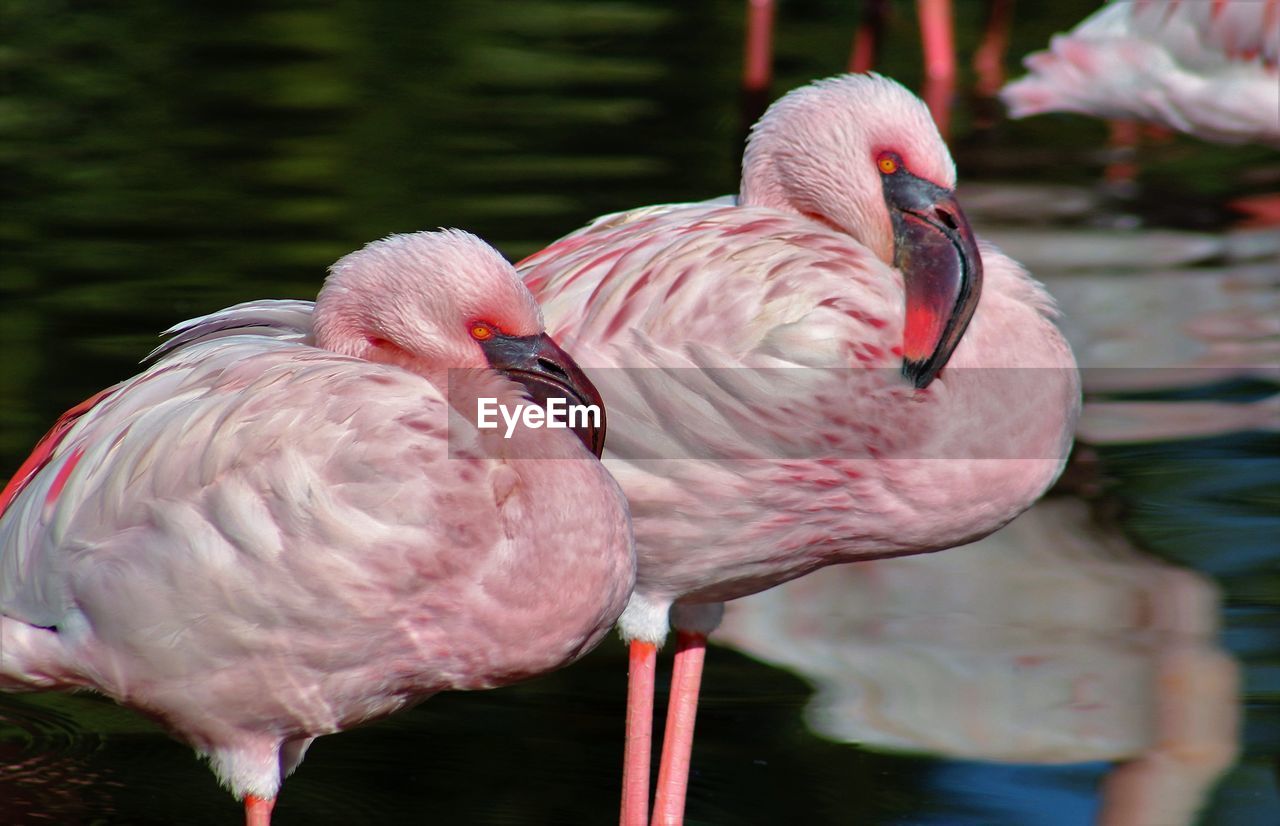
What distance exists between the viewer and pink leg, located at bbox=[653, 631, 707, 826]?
126 inches

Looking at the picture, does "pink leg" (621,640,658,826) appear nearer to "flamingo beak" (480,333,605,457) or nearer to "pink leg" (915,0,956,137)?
"flamingo beak" (480,333,605,457)

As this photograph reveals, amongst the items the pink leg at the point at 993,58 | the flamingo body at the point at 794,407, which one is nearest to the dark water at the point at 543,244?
the pink leg at the point at 993,58

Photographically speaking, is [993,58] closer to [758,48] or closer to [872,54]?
[872,54]

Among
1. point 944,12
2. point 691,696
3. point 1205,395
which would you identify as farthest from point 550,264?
point 944,12

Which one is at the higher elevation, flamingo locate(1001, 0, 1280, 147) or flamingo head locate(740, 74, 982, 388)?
flamingo head locate(740, 74, 982, 388)

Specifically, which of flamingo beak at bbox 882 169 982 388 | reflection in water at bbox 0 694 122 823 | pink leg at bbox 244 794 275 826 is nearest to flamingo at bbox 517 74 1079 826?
flamingo beak at bbox 882 169 982 388

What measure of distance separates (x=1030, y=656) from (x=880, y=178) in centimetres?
129

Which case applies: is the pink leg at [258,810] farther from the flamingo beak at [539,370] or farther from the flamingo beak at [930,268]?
the flamingo beak at [930,268]

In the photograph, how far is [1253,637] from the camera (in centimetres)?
396

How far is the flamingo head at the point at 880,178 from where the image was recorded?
303 centimetres

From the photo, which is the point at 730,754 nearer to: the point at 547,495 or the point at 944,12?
the point at 547,495

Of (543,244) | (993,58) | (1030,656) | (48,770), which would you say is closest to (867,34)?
(993,58)

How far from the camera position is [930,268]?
304 cm

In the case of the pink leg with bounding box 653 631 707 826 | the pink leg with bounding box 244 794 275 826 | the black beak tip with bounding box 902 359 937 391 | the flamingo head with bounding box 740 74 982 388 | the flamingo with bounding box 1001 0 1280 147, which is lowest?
the pink leg with bounding box 653 631 707 826
